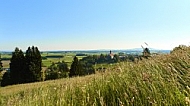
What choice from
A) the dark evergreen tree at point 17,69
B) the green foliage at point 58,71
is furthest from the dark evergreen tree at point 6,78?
the green foliage at point 58,71

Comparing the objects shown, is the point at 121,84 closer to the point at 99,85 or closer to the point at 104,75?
the point at 99,85

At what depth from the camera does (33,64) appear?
276ft

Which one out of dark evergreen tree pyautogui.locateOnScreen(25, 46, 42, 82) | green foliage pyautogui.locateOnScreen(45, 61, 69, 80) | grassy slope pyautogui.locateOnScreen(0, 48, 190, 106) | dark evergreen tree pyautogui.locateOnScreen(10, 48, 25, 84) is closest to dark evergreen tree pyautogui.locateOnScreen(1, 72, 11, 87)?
dark evergreen tree pyautogui.locateOnScreen(10, 48, 25, 84)

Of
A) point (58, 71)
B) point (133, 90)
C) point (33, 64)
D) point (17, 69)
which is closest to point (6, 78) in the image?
point (17, 69)

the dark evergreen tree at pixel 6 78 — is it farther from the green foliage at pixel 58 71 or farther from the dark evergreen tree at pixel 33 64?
the green foliage at pixel 58 71

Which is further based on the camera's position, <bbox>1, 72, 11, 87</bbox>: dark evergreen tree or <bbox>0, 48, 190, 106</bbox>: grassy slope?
<bbox>1, 72, 11, 87</bbox>: dark evergreen tree

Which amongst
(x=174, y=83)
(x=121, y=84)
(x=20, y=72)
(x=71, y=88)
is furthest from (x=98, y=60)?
(x=20, y=72)

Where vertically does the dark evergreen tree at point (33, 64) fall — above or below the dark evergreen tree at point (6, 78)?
above

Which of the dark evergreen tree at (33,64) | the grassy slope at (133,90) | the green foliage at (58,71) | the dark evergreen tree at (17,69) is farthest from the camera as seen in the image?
the dark evergreen tree at (33,64)

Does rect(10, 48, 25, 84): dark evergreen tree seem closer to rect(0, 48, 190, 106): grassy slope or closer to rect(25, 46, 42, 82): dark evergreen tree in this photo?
rect(25, 46, 42, 82): dark evergreen tree

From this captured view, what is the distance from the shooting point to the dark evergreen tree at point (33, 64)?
81.8 metres

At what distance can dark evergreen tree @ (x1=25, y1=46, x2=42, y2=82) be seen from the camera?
8176 cm

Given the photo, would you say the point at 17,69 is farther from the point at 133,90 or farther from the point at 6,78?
the point at 133,90

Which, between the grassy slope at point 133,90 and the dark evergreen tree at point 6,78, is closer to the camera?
the grassy slope at point 133,90
